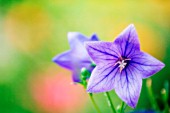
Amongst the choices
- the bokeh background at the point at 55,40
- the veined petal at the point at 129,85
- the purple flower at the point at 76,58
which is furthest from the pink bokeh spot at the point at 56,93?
the veined petal at the point at 129,85

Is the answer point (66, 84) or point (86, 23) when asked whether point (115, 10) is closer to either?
point (86, 23)

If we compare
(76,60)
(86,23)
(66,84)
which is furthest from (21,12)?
(76,60)

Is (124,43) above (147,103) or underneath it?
above

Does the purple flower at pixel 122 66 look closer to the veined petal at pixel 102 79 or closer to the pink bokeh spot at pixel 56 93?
the veined petal at pixel 102 79

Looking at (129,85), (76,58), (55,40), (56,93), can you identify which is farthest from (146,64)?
(55,40)

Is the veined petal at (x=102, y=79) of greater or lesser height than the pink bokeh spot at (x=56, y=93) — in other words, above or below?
above

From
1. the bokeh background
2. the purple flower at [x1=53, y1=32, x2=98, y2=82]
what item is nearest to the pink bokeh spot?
the bokeh background
